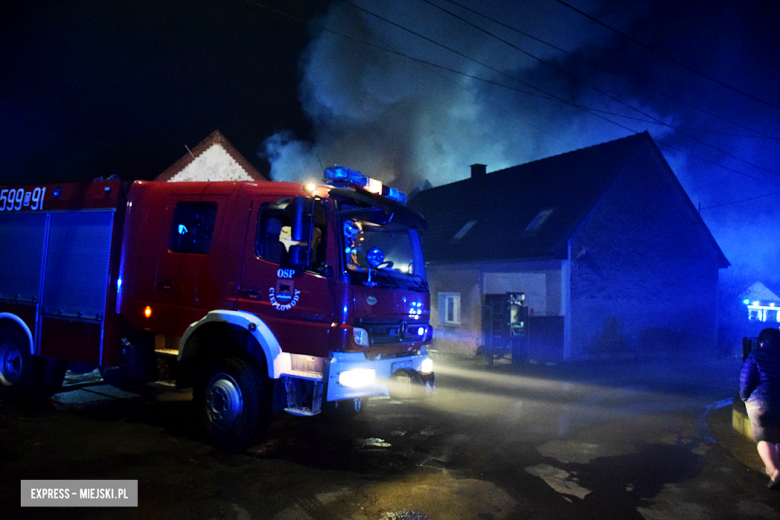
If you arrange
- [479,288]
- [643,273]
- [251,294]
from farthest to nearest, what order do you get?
[479,288] → [643,273] → [251,294]

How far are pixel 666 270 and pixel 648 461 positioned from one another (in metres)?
14.3

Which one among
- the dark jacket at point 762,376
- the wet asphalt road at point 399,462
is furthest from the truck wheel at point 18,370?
the dark jacket at point 762,376

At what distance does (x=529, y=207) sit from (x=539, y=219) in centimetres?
108

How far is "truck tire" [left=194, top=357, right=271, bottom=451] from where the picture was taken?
5.39m

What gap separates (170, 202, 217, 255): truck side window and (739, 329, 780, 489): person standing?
19.1 feet

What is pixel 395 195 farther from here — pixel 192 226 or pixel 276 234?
pixel 192 226

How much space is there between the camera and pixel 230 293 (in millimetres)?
5664

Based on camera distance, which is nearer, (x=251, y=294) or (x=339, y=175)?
(x=251, y=294)

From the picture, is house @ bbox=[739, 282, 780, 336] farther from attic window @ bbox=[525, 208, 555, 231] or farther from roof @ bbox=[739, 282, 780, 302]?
attic window @ bbox=[525, 208, 555, 231]

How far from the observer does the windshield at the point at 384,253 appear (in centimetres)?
560

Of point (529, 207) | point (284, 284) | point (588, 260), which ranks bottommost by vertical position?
point (284, 284)

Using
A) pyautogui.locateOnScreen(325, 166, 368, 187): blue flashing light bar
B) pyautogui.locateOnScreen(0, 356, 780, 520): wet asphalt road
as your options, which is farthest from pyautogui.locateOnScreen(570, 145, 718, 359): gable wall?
pyautogui.locateOnScreen(325, 166, 368, 187): blue flashing light bar

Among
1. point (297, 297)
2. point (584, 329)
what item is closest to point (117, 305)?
point (297, 297)

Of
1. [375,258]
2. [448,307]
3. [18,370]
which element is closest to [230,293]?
[375,258]
